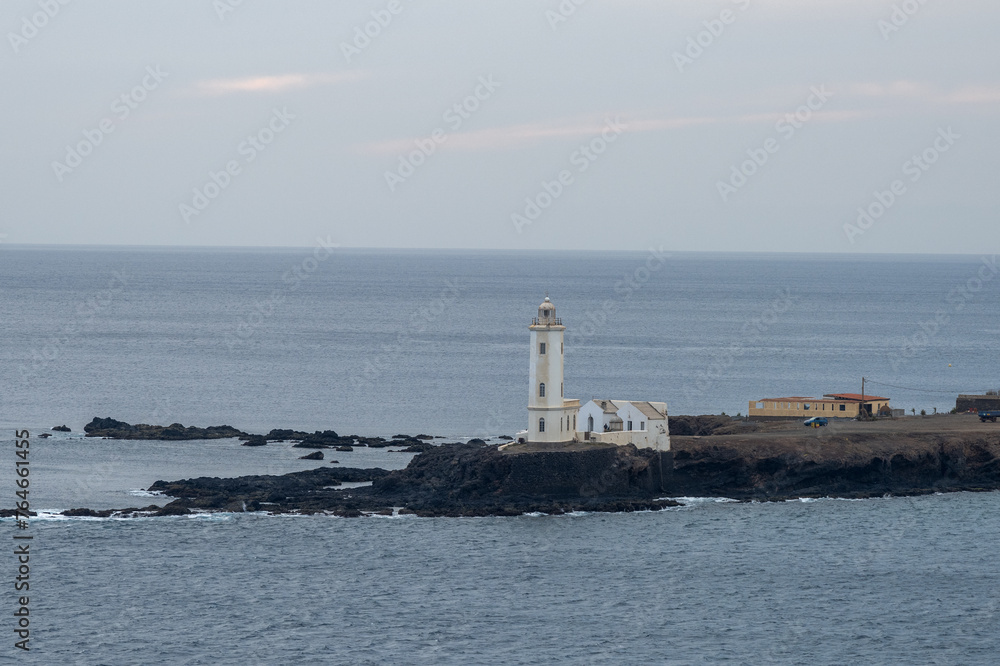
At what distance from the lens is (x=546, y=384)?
192 feet

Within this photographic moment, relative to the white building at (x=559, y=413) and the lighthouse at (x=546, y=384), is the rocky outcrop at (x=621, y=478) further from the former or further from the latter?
the lighthouse at (x=546, y=384)

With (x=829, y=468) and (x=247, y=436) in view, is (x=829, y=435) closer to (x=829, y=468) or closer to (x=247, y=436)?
(x=829, y=468)

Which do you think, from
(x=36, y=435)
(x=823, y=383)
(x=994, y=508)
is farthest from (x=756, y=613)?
(x=823, y=383)

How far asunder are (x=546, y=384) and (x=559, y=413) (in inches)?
54.1

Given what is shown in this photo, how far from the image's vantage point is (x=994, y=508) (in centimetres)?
5744

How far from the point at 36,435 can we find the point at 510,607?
40.9m

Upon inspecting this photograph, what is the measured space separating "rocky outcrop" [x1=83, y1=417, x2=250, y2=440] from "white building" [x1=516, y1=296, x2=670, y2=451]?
22.9 m

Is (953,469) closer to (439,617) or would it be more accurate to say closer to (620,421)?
(620,421)

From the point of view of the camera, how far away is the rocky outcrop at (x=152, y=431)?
74500mm

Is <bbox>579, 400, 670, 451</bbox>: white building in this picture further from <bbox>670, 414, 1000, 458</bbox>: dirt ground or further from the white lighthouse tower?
the white lighthouse tower

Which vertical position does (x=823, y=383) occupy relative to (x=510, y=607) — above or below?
above

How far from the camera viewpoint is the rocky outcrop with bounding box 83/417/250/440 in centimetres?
7450

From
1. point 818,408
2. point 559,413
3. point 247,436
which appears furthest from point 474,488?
point 818,408

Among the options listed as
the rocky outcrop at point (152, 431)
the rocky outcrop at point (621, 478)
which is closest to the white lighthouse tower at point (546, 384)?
the rocky outcrop at point (621, 478)
